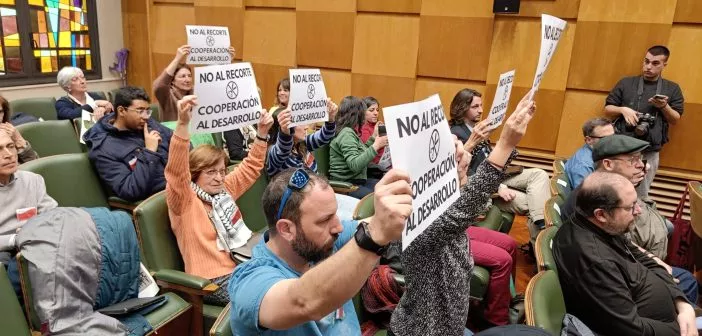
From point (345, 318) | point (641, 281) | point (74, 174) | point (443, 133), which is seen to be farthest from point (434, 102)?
point (74, 174)

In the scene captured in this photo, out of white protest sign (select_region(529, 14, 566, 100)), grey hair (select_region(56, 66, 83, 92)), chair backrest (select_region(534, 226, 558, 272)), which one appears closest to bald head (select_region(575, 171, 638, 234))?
chair backrest (select_region(534, 226, 558, 272))

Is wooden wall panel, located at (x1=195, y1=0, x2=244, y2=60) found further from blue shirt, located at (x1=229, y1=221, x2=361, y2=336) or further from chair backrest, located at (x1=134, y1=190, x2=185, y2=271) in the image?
blue shirt, located at (x1=229, y1=221, x2=361, y2=336)

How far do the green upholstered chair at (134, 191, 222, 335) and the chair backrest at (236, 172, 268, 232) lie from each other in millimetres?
578

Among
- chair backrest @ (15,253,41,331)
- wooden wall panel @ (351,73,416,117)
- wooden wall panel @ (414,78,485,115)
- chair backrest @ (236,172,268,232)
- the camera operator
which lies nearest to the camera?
chair backrest @ (15,253,41,331)

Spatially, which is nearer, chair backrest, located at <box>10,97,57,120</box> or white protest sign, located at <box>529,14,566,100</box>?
white protest sign, located at <box>529,14,566,100</box>

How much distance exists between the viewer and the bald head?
6.30ft

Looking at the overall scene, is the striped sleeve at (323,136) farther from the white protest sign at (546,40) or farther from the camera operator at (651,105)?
the camera operator at (651,105)

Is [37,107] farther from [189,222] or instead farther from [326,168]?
[189,222]

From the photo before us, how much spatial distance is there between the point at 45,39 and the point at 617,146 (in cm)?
626

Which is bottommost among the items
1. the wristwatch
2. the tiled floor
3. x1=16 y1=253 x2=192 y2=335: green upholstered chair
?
the tiled floor

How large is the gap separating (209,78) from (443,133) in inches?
69.2

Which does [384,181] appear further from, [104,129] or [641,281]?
[104,129]

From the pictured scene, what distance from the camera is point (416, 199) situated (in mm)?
1072

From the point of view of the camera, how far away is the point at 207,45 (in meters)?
4.13
